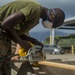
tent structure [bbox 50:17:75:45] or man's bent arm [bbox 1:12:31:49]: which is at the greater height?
man's bent arm [bbox 1:12:31:49]

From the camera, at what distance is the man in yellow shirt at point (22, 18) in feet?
13.1

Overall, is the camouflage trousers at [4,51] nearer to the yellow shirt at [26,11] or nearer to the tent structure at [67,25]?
the yellow shirt at [26,11]

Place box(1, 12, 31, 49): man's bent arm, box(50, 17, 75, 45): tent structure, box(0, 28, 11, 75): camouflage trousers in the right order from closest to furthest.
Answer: box(1, 12, 31, 49): man's bent arm, box(0, 28, 11, 75): camouflage trousers, box(50, 17, 75, 45): tent structure

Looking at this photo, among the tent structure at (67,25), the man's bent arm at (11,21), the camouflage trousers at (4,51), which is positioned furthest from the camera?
the tent structure at (67,25)

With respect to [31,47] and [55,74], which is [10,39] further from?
[55,74]

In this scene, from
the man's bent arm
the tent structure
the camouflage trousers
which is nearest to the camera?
the man's bent arm

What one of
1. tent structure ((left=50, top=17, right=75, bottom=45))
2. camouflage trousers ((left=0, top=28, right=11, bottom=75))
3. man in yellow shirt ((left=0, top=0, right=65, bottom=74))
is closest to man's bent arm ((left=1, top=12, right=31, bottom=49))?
man in yellow shirt ((left=0, top=0, right=65, bottom=74))

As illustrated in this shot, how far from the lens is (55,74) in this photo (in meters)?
3.96

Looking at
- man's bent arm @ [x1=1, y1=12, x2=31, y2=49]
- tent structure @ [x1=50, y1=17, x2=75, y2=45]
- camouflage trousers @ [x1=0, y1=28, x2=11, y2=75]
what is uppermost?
man's bent arm @ [x1=1, y1=12, x2=31, y2=49]

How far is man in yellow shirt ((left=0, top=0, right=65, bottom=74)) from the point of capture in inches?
158

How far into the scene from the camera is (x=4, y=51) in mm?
4293

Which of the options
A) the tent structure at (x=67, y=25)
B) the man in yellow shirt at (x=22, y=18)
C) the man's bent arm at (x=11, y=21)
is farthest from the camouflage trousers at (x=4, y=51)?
the tent structure at (x=67, y=25)

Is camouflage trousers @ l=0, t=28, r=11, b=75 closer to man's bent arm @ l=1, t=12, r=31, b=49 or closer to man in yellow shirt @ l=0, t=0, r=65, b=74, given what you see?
man in yellow shirt @ l=0, t=0, r=65, b=74

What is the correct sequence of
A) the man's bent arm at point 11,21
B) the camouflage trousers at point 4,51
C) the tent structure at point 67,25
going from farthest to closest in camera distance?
the tent structure at point 67,25 → the camouflage trousers at point 4,51 → the man's bent arm at point 11,21
